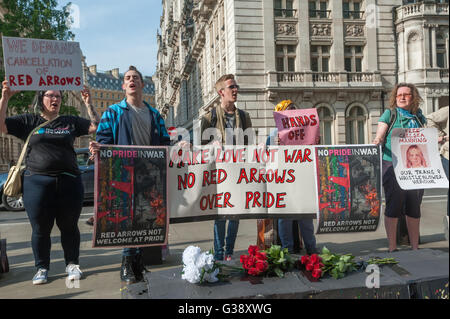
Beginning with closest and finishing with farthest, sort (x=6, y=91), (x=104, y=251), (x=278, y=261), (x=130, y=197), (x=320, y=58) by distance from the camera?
1. (x=278, y=261)
2. (x=130, y=197)
3. (x=6, y=91)
4. (x=104, y=251)
5. (x=320, y=58)

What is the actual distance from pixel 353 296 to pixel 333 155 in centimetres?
176

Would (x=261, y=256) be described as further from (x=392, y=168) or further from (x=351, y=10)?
(x=351, y=10)

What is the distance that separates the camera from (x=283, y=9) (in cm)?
2458

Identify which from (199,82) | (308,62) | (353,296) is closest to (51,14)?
(199,82)

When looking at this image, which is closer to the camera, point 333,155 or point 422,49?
point 333,155

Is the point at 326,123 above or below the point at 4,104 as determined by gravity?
above

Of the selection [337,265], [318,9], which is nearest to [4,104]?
[337,265]

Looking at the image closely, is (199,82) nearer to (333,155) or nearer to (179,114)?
(179,114)

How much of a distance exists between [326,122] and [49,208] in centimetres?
2262

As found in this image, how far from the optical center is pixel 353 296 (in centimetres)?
276

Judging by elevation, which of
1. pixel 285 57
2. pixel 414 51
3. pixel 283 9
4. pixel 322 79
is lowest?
pixel 322 79

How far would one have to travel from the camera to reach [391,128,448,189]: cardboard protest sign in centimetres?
452

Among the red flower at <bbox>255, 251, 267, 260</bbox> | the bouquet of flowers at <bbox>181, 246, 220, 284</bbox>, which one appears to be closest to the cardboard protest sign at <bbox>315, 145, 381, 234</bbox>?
the red flower at <bbox>255, 251, 267, 260</bbox>
